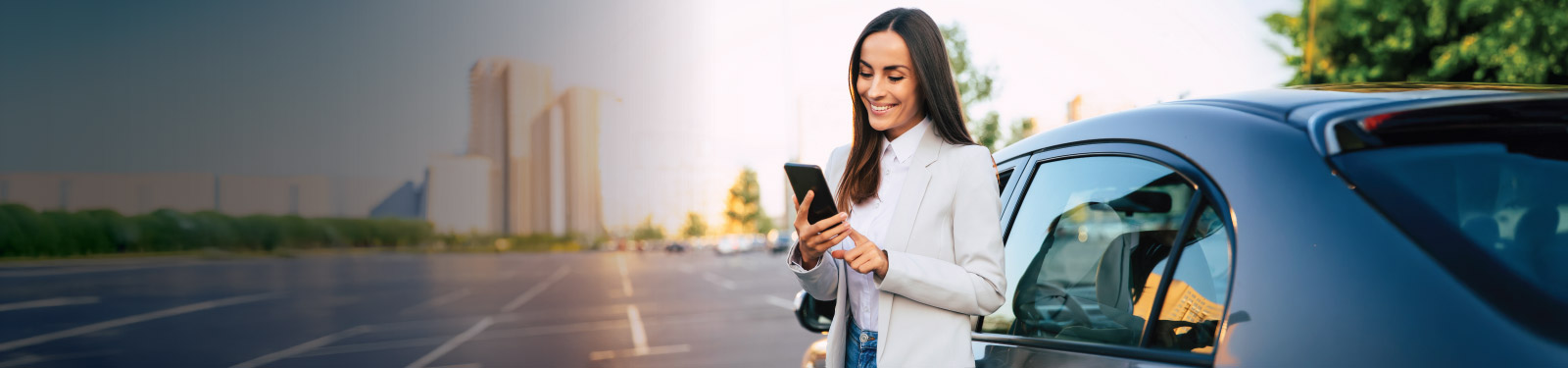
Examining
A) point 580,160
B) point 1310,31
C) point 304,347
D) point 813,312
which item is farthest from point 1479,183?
point 580,160

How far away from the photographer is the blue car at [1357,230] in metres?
1.00

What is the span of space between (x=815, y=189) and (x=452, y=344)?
11744 millimetres

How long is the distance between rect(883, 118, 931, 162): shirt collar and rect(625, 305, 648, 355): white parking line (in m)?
9.03

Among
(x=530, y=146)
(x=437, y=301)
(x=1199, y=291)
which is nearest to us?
(x=1199, y=291)

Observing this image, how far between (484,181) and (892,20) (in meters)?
77.0

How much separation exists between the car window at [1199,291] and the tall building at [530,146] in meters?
78.3

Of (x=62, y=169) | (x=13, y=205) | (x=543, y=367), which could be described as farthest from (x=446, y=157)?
(x=543, y=367)

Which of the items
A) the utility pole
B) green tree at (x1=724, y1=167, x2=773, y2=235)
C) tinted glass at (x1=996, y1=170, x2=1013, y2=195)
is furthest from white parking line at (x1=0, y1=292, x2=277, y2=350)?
green tree at (x1=724, y1=167, x2=773, y2=235)

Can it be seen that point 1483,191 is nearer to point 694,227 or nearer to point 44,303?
point 44,303

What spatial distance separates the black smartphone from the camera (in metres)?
1.51

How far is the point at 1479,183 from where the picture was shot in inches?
44.9

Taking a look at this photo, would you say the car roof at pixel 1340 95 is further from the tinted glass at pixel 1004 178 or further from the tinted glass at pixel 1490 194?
the tinted glass at pixel 1004 178

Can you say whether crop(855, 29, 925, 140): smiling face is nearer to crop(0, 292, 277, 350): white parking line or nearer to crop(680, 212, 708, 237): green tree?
crop(0, 292, 277, 350): white parking line

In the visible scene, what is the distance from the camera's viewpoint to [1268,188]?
1.20 meters
